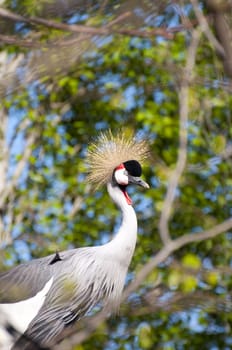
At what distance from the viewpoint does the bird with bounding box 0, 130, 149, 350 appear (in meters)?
3.31

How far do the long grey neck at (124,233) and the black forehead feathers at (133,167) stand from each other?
80mm

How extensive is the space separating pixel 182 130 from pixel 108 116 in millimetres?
3909

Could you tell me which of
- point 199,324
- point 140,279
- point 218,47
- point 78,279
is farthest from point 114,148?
point 140,279

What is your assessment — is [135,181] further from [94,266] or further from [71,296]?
[71,296]

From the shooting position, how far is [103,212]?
5398mm

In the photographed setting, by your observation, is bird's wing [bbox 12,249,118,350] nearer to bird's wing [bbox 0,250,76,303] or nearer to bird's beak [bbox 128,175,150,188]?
bird's wing [bbox 0,250,76,303]

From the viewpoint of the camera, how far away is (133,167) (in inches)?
130

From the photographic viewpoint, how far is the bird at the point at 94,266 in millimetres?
3307

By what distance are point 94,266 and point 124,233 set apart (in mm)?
174

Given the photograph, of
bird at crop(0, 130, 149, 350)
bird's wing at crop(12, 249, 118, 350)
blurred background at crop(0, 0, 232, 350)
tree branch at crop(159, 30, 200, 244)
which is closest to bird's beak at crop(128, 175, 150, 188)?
bird at crop(0, 130, 149, 350)

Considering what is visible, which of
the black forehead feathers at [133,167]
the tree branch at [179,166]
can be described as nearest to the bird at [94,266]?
the black forehead feathers at [133,167]

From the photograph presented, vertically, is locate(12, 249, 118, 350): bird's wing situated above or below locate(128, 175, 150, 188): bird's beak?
below

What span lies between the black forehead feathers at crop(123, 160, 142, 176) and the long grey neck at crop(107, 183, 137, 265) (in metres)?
0.08

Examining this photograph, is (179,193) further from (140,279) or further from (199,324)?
(140,279)
